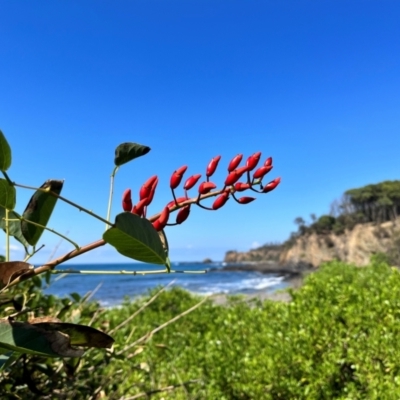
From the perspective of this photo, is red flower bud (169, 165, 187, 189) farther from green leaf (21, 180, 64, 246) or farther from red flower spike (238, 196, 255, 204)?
green leaf (21, 180, 64, 246)

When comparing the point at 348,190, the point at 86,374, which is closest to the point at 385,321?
the point at 86,374

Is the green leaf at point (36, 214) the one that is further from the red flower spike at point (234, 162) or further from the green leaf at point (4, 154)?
the red flower spike at point (234, 162)

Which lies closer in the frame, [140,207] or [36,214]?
[140,207]

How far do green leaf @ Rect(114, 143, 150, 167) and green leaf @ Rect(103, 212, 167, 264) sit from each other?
0.68ft

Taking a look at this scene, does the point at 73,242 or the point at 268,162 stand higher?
the point at 268,162

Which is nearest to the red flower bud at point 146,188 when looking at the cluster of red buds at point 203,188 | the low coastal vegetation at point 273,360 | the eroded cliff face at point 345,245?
the cluster of red buds at point 203,188

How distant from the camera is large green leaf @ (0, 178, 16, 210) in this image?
0.77 m

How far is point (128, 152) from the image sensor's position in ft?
2.70

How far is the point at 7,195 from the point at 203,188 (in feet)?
1.12

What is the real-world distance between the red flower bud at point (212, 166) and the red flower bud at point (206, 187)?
0.22 ft

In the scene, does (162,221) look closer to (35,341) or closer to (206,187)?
(206,187)

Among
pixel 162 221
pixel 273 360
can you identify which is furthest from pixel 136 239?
pixel 273 360

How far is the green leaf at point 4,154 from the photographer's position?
2.36 feet

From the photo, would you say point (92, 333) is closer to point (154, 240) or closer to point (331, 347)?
point (154, 240)
